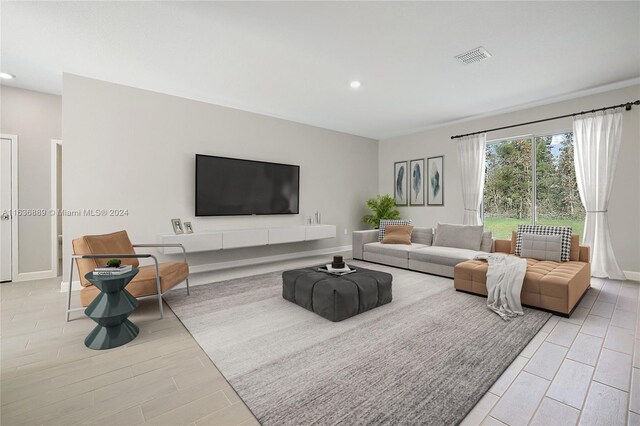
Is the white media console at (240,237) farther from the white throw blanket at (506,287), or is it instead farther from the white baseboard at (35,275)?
the white throw blanket at (506,287)

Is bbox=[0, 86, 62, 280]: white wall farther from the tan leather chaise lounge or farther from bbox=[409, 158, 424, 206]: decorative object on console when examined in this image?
bbox=[409, 158, 424, 206]: decorative object on console

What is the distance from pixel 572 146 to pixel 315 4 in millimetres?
4547

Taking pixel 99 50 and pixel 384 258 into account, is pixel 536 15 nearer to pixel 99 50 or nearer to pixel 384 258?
pixel 384 258

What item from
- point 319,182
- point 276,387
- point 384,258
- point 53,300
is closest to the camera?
point 276,387

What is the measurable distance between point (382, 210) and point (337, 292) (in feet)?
13.1

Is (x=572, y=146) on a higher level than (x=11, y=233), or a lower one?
higher

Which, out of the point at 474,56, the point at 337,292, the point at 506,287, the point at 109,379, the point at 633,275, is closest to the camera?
the point at 109,379

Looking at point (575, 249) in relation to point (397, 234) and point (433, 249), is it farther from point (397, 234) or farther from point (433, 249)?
point (397, 234)

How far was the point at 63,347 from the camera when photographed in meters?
Answer: 2.11

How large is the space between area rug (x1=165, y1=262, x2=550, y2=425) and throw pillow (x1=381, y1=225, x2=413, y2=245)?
1785mm

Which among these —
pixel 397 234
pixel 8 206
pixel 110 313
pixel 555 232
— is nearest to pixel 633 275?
pixel 555 232

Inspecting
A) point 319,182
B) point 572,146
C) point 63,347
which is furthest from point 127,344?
point 572,146

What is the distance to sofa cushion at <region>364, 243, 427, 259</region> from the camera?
14.9 ft

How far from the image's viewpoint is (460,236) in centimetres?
449
